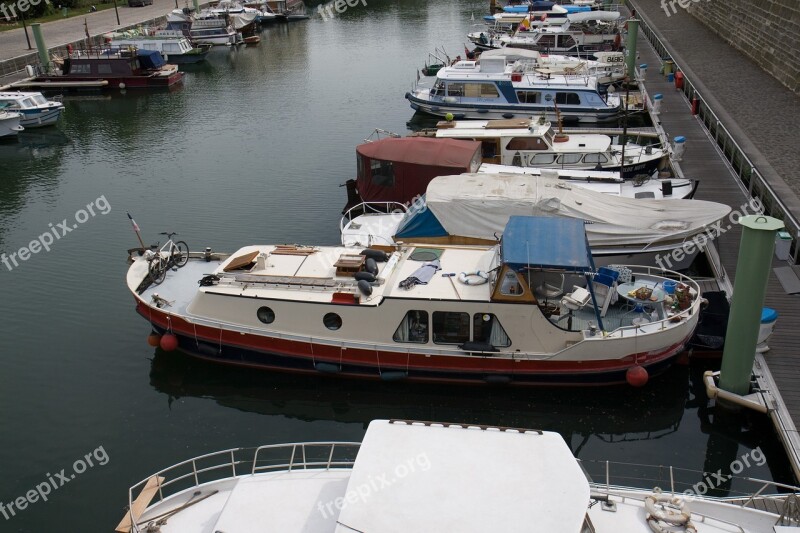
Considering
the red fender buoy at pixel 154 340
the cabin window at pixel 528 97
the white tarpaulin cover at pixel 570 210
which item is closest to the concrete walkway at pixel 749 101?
the white tarpaulin cover at pixel 570 210

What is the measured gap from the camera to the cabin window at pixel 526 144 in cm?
3089

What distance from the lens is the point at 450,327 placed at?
18.0 meters

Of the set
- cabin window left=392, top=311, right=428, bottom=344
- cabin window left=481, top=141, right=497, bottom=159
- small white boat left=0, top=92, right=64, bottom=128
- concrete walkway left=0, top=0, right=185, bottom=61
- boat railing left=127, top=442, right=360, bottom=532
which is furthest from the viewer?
concrete walkway left=0, top=0, right=185, bottom=61

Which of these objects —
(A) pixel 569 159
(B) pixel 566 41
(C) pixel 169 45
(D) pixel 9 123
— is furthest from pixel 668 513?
(C) pixel 169 45

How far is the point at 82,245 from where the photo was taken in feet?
92.6

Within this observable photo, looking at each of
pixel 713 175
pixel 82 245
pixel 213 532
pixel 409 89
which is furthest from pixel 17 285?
pixel 409 89

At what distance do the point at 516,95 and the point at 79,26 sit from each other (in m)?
48.7

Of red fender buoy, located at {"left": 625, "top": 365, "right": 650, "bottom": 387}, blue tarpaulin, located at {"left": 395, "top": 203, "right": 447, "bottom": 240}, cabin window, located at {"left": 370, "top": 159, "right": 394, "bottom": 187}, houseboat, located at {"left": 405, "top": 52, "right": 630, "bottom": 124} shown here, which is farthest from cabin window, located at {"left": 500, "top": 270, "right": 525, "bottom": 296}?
houseboat, located at {"left": 405, "top": 52, "right": 630, "bottom": 124}

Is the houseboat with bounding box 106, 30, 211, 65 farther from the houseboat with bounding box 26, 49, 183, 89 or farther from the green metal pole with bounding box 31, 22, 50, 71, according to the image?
the houseboat with bounding box 26, 49, 183, 89

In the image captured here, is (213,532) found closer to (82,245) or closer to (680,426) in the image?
(680,426)

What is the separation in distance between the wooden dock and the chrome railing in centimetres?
26

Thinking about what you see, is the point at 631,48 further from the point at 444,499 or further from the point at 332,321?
the point at 444,499

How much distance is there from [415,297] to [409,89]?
34819mm

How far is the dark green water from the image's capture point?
55.0 ft
